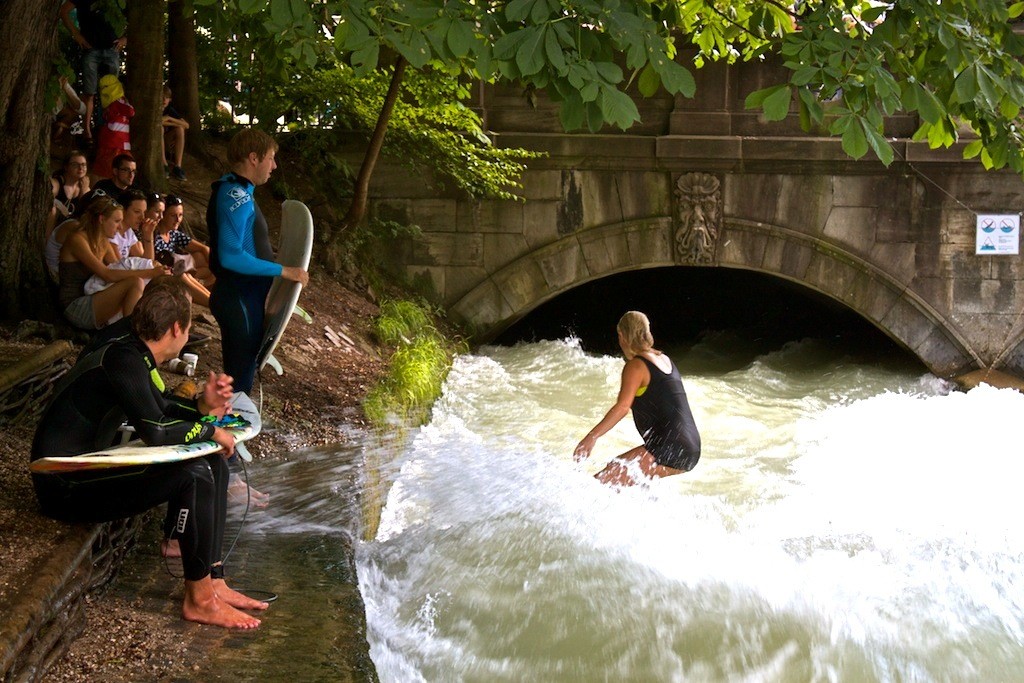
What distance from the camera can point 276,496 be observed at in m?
5.80

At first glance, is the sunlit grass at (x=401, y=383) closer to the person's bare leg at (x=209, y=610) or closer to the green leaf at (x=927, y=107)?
the person's bare leg at (x=209, y=610)

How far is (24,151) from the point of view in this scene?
711cm

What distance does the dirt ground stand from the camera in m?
3.63

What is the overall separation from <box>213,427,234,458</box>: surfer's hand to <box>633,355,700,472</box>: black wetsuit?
2809mm

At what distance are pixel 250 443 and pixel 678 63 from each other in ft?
11.6

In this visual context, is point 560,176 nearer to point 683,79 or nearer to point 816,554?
point 816,554

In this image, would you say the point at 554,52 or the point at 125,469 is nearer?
the point at 125,469

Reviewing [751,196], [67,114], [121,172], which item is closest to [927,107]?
[121,172]

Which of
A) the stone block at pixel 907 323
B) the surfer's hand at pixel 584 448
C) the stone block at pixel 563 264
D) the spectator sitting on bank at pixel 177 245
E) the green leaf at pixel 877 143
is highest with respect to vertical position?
the green leaf at pixel 877 143

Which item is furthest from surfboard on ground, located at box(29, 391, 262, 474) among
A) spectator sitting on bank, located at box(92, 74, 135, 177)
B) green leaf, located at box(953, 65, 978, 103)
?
spectator sitting on bank, located at box(92, 74, 135, 177)

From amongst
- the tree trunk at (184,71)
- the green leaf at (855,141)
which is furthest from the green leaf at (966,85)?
the tree trunk at (184,71)

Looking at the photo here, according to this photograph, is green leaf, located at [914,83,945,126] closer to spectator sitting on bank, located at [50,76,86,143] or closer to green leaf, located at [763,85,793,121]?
green leaf, located at [763,85,793,121]

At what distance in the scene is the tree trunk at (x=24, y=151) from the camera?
6.82m

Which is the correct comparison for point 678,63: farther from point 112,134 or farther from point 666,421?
point 112,134
